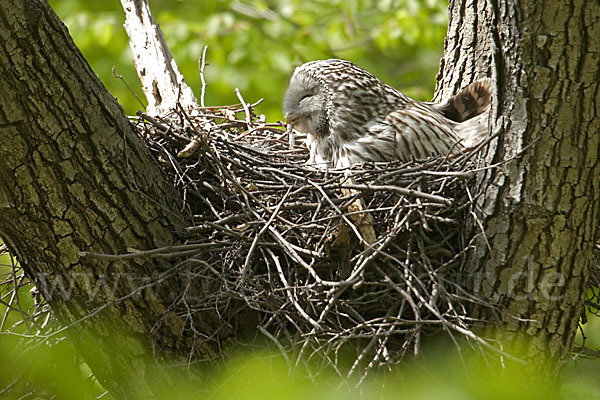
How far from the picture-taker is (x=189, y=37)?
7.72 m

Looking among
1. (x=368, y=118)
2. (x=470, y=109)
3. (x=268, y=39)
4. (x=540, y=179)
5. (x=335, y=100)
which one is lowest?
(x=540, y=179)

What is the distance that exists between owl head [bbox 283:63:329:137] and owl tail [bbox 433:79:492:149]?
2.07ft

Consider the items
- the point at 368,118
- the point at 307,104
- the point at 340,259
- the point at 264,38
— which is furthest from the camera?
the point at 264,38

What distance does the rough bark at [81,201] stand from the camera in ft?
7.28

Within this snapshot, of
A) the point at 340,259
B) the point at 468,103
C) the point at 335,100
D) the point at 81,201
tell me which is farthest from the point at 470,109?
the point at 81,201

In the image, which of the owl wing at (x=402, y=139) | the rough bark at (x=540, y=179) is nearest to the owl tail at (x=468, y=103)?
the owl wing at (x=402, y=139)

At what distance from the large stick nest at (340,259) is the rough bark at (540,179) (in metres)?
0.14

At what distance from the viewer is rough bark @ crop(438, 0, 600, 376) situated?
218 cm

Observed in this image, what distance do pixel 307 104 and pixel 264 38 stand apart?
4771 millimetres

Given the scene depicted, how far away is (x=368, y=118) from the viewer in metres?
3.29

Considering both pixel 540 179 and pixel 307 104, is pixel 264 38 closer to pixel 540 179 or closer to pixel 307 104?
pixel 307 104

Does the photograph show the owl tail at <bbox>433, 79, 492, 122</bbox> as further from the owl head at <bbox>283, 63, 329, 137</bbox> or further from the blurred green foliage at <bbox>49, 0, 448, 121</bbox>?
the blurred green foliage at <bbox>49, 0, 448, 121</bbox>

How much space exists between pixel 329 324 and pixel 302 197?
549 mm

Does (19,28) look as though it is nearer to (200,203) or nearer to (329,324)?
(200,203)
